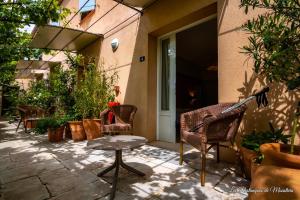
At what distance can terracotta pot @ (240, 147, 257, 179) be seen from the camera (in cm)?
213

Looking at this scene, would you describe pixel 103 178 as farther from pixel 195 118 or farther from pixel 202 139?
pixel 195 118

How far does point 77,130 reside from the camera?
4910 millimetres

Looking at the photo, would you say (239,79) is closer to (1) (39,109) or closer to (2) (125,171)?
(2) (125,171)

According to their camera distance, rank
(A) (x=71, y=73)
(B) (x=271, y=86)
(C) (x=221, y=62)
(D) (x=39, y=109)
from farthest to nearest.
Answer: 1. (D) (x=39, y=109)
2. (A) (x=71, y=73)
3. (C) (x=221, y=62)
4. (B) (x=271, y=86)

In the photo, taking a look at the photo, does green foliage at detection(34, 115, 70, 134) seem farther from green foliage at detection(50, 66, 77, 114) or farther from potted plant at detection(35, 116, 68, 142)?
green foliage at detection(50, 66, 77, 114)

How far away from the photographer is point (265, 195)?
42.8 inches

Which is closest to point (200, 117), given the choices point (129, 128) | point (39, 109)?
point (129, 128)

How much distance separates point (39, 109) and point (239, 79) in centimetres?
762

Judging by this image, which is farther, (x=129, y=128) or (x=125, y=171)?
(x=129, y=128)

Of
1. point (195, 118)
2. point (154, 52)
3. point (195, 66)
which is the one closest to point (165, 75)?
point (154, 52)

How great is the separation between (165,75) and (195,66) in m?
4.63

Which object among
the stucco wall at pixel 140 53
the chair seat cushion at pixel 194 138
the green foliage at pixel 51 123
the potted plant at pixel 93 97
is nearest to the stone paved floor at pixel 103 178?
the chair seat cushion at pixel 194 138

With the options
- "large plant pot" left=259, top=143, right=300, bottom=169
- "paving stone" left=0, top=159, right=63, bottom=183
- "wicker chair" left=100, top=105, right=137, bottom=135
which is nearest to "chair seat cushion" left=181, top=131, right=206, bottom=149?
"large plant pot" left=259, top=143, right=300, bottom=169

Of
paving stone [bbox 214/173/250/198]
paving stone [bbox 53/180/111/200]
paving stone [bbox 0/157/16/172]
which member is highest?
paving stone [bbox 214/173/250/198]
